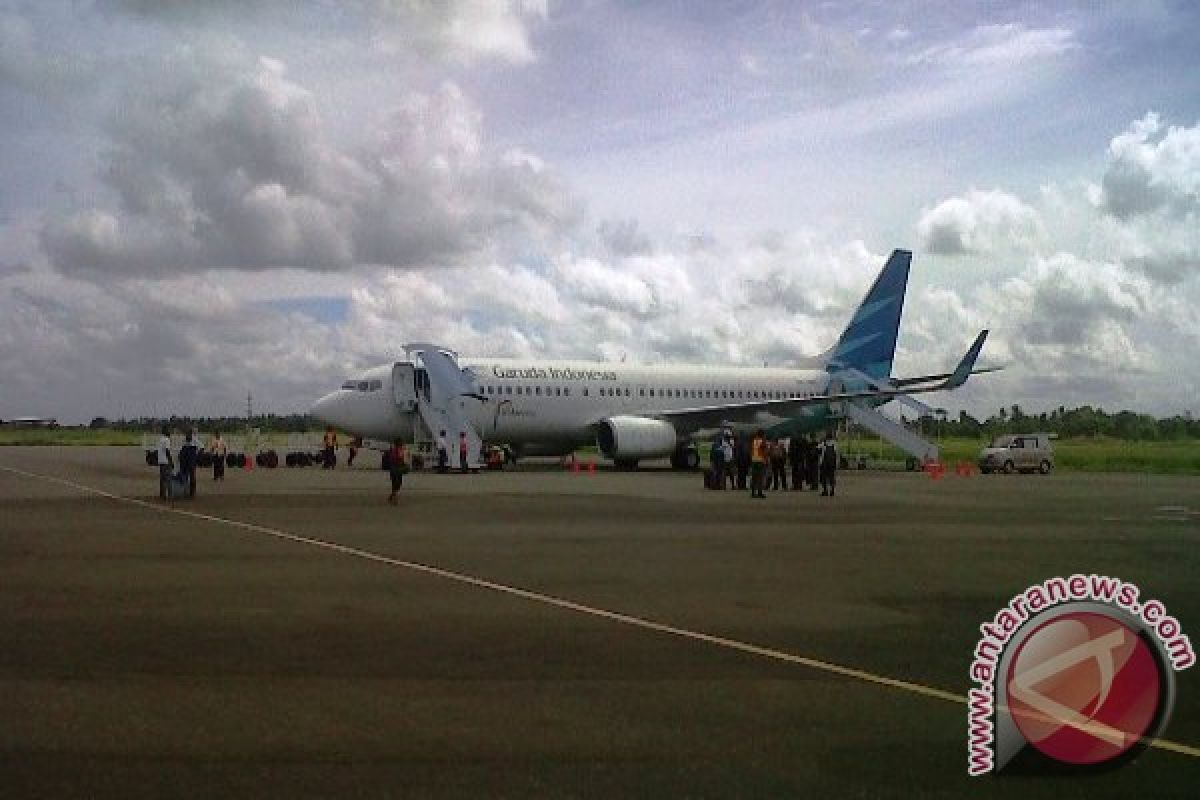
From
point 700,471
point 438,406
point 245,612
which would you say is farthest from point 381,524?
point 700,471

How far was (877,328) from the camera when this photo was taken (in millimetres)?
49875

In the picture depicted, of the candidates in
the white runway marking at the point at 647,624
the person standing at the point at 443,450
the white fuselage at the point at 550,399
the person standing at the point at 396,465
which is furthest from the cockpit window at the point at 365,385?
the white runway marking at the point at 647,624

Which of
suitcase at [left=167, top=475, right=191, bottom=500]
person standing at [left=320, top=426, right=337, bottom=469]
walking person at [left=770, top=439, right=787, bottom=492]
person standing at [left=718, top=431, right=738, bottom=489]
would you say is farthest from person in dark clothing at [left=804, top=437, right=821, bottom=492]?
person standing at [left=320, top=426, right=337, bottom=469]

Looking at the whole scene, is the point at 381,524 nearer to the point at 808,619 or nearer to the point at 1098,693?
the point at 808,619

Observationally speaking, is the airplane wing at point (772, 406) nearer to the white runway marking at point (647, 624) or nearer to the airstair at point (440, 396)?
the airstair at point (440, 396)

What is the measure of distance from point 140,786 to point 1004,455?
45050 millimetres

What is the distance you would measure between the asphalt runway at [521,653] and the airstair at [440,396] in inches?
704

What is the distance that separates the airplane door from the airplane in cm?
3

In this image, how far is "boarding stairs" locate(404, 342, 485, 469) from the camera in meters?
37.5

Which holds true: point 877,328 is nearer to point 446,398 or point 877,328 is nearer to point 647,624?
point 446,398

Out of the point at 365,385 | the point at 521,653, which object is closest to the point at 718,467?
the point at 365,385

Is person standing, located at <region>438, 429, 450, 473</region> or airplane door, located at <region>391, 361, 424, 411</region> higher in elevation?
airplane door, located at <region>391, 361, 424, 411</region>

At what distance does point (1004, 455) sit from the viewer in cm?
4666

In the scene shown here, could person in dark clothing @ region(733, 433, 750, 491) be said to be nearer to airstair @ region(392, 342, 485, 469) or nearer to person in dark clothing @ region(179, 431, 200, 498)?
airstair @ region(392, 342, 485, 469)
